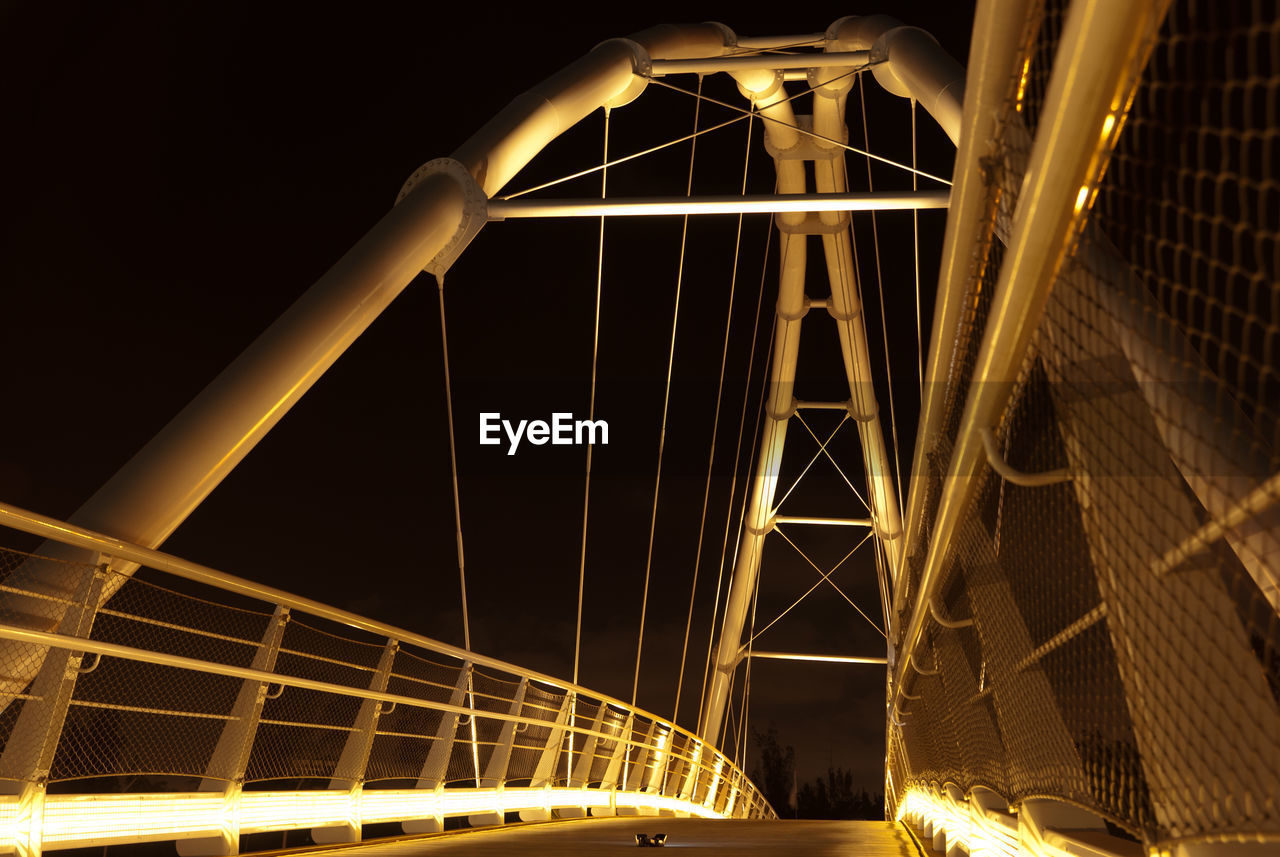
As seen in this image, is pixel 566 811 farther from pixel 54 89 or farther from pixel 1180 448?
pixel 54 89

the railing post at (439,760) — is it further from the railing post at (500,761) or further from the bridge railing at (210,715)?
the railing post at (500,761)

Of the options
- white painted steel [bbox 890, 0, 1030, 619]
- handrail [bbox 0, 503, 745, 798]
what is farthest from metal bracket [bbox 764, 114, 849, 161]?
white painted steel [bbox 890, 0, 1030, 619]

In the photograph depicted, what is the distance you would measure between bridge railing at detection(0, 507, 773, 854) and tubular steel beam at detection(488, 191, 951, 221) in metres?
3.31

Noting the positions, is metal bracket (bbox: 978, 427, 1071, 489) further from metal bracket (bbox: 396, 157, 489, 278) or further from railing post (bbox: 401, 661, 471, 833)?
metal bracket (bbox: 396, 157, 489, 278)

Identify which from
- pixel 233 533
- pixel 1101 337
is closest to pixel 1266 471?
pixel 1101 337

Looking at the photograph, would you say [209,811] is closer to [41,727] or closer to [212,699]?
[212,699]

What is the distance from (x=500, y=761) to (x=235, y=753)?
349cm

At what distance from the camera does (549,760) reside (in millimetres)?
9070

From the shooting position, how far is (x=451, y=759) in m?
7.21

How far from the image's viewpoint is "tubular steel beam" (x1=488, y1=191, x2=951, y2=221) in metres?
8.56

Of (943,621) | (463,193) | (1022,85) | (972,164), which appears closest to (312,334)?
(463,193)

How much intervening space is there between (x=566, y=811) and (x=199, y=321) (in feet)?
70.9

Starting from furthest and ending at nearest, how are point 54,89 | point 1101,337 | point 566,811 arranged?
1. point 54,89
2. point 566,811
3. point 1101,337

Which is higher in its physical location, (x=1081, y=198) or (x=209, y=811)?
(x=1081, y=198)
